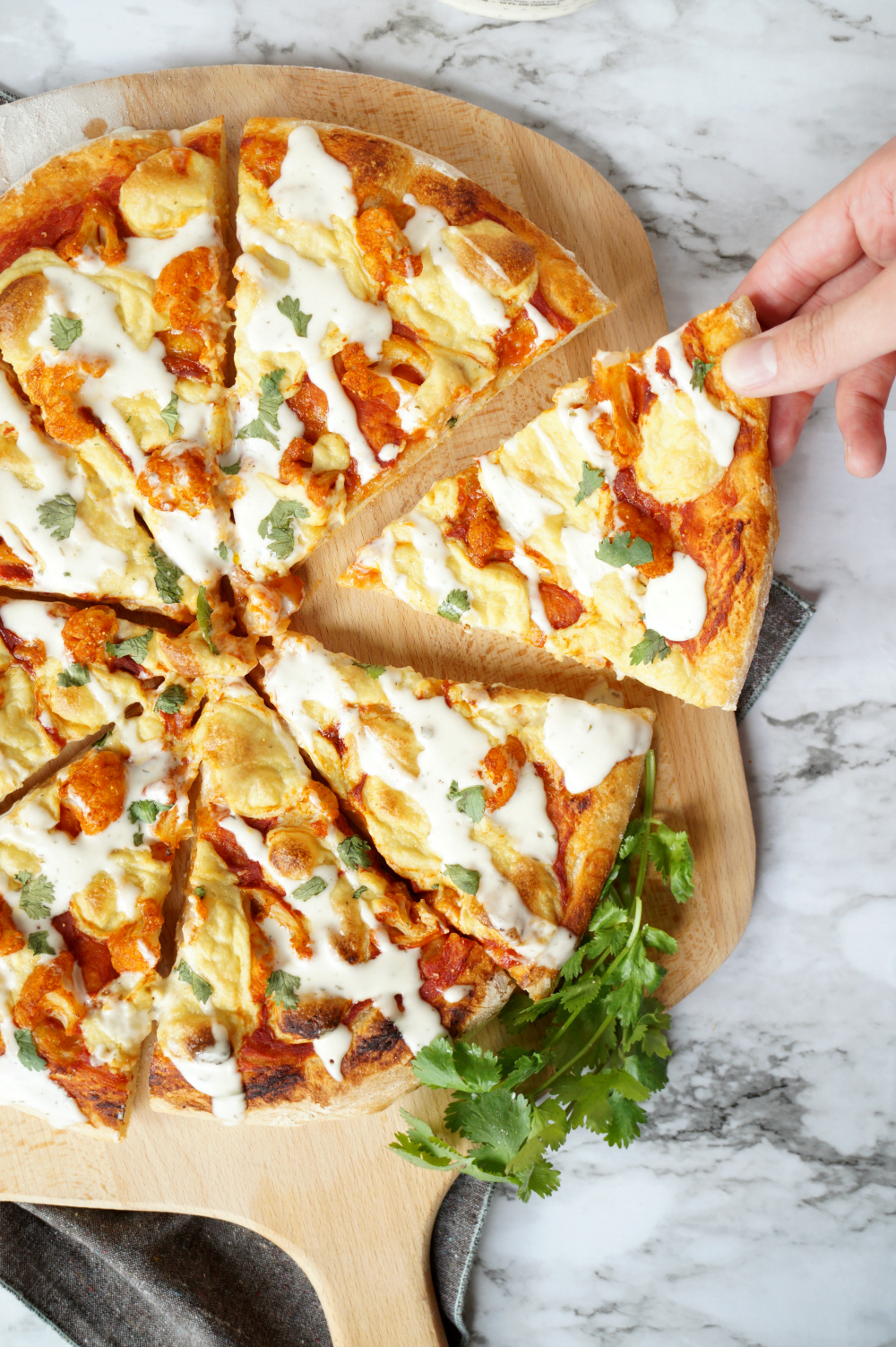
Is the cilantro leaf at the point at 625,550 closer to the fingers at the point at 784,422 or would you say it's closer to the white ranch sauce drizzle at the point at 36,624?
the fingers at the point at 784,422

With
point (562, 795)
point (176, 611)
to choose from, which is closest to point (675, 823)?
point (562, 795)

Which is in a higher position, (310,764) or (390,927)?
(310,764)

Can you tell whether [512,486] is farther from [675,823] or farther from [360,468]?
[675,823]

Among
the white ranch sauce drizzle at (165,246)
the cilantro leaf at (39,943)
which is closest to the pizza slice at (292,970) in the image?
the cilantro leaf at (39,943)

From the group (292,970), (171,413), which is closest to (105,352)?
(171,413)

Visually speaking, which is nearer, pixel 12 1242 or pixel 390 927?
pixel 390 927

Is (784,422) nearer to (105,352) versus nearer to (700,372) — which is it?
(700,372)
